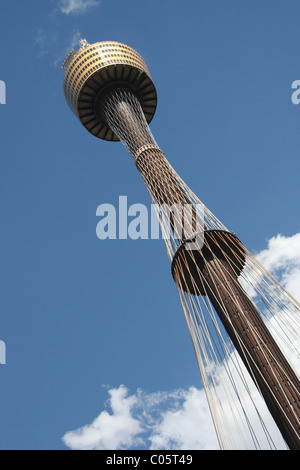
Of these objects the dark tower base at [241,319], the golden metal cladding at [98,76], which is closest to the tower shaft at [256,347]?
the dark tower base at [241,319]

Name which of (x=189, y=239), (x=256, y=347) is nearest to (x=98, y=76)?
(x=189, y=239)

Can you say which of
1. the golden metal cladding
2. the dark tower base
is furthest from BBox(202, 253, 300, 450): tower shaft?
the golden metal cladding

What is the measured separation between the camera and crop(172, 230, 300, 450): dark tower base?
907 inches

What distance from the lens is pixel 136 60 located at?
56.5m

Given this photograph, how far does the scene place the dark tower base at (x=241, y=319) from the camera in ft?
75.6

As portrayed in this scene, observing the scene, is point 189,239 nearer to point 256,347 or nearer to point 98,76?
point 256,347

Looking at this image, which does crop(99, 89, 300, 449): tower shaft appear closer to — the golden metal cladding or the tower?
the tower

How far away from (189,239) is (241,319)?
8.39 m

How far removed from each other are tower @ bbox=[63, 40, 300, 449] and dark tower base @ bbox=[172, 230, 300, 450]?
2.5 inches

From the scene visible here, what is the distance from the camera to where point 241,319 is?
2716 cm

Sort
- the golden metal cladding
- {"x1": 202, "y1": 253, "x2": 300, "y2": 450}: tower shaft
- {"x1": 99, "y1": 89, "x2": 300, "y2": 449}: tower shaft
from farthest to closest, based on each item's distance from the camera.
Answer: the golden metal cladding, {"x1": 99, "y1": 89, "x2": 300, "y2": 449}: tower shaft, {"x1": 202, "y1": 253, "x2": 300, "y2": 450}: tower shaft
